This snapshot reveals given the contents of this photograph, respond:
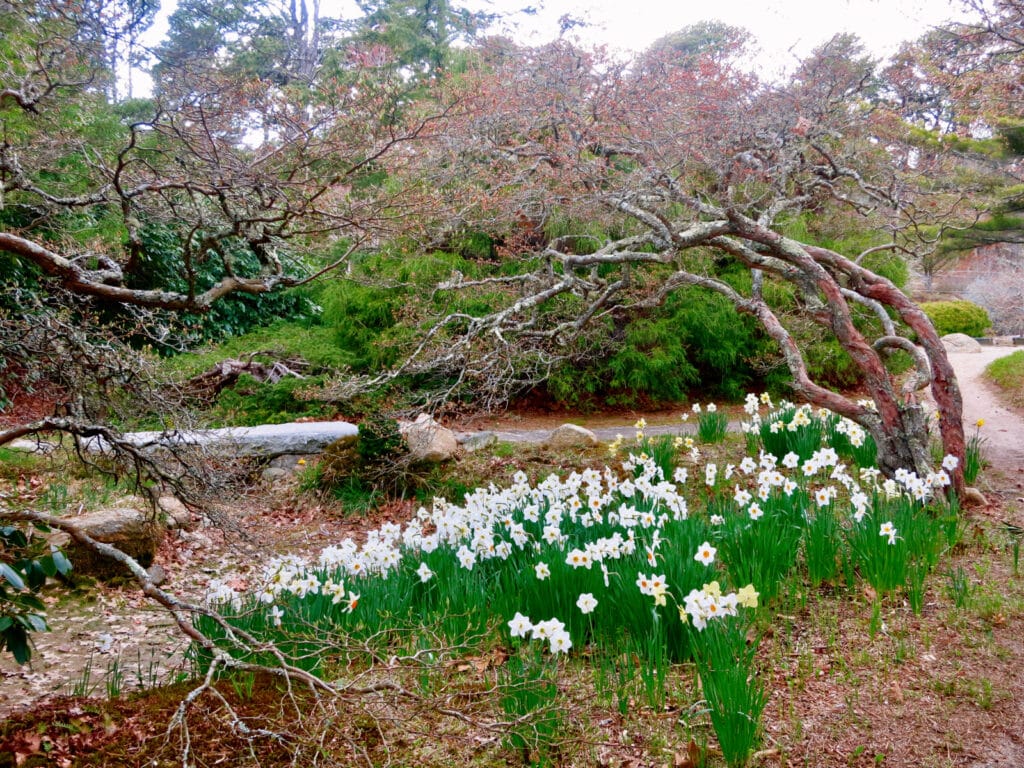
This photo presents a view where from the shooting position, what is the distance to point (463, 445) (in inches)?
294

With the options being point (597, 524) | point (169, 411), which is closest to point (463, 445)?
point (597, 524)

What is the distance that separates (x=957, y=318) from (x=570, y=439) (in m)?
15.8

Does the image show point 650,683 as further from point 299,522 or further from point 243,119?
point 299,522

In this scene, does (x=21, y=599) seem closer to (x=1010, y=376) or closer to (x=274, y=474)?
(x=274, y=474)

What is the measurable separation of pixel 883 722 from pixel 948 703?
32cm

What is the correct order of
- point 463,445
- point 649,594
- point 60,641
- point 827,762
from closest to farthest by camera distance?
point 827,762 < point 649,594 < point 60,641 < point 463,445

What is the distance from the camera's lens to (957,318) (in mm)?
18547

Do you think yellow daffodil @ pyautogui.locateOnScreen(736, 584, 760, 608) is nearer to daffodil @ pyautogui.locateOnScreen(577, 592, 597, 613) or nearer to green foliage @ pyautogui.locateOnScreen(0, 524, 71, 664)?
daffodil @ pyautogui.locateOnScreen(577, 592, 597, 613)

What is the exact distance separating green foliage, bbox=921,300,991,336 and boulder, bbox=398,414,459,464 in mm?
16159

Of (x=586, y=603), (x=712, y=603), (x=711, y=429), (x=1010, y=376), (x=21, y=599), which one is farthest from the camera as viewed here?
(x=1010, y=376)

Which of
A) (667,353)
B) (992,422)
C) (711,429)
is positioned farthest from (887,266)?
(711,429)

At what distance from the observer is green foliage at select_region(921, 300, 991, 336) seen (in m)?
18.5

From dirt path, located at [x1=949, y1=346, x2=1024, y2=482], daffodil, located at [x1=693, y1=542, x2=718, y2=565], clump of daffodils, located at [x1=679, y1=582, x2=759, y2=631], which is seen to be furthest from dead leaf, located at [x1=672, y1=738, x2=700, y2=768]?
dirt path, located at [x1=949, y1=346, x2=1024, y2=482]

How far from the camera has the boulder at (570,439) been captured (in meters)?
7.23
